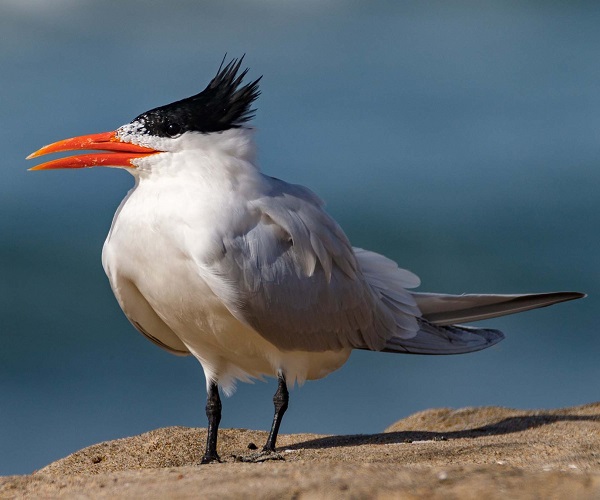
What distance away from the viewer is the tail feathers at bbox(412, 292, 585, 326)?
693 cm

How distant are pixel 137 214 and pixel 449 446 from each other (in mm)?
2323

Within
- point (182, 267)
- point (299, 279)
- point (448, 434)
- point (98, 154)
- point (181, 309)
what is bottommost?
point (448, 434)

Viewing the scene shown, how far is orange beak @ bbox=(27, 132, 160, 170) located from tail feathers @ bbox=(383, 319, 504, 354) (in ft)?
7.55

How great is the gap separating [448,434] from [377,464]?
2.88 metres

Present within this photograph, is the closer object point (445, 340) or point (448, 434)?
point (448, 434)

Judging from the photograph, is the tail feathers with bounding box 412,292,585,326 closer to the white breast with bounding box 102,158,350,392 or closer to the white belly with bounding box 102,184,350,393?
the white belly with bounding box 102,184,350,393

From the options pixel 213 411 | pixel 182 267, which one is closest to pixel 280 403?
pixel 213 411

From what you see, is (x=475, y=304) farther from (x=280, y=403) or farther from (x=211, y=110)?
(x=211, y=110)

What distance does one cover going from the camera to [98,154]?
6.04 m

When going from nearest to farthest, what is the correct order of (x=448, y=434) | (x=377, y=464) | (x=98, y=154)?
(x=377, y=464)
(x=98, y=154)
(x=448, y=434)

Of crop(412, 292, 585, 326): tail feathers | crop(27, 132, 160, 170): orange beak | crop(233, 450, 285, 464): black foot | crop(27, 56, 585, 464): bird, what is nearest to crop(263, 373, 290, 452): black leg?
crop(27, 56, 585, 464): bird

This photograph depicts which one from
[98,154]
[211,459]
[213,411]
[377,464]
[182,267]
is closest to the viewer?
[377,464]

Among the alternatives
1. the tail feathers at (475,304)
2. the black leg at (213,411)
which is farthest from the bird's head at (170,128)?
the tail feathers at (475,304)

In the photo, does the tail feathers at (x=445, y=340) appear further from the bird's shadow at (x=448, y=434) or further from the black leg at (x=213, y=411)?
the black leg at (x=213, y=411)
